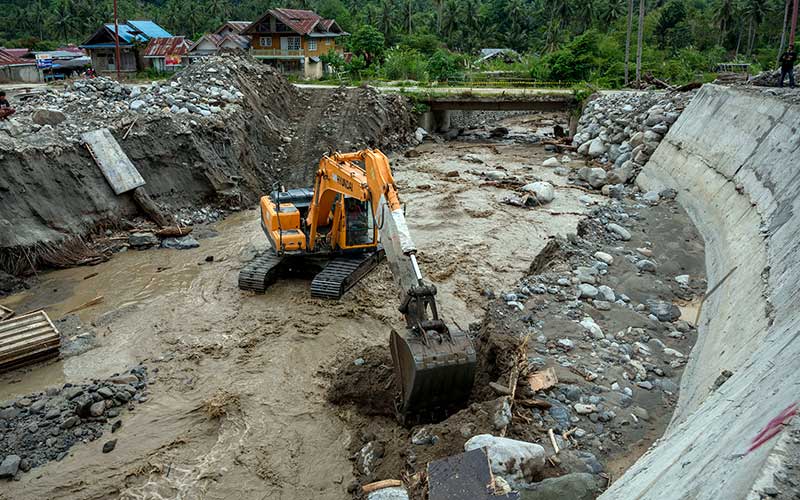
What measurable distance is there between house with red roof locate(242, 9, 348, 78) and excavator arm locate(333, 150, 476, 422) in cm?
4115

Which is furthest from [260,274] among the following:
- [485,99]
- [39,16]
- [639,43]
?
[39,16]

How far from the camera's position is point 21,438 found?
8.11 m

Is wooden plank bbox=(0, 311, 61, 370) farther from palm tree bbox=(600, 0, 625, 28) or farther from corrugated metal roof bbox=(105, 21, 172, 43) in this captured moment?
palm tree bbox=(600, 0, 625, 28)

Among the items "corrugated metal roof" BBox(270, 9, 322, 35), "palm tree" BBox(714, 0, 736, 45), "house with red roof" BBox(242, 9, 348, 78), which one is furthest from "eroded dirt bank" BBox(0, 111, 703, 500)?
"palm tree" BBox(714, 0, 736, 45)

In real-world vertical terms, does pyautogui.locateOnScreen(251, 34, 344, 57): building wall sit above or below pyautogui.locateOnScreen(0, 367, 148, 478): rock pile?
above

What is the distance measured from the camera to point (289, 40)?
153ft

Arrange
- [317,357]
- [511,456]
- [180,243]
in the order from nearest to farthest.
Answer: [511,456]
[317,357]
[180,243]

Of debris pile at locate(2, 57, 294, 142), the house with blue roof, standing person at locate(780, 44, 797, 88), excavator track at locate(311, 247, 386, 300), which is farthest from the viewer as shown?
the house with blue roof

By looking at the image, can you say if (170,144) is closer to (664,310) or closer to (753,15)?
(664,310)

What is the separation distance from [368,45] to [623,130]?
24.7m

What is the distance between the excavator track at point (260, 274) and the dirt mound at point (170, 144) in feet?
9.77

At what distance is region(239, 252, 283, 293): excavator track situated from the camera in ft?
41.6

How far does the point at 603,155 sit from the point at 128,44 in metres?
38.3

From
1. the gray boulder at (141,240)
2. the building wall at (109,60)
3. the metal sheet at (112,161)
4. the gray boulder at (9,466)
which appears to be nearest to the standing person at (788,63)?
the gray boulder at (141,240)
